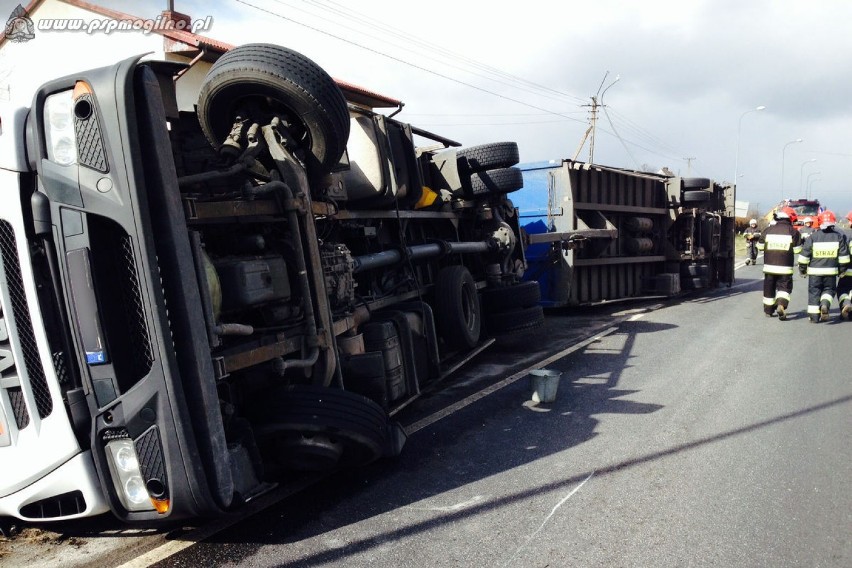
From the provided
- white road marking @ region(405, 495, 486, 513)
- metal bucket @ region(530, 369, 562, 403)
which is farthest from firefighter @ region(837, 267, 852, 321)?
white road marking @ region(405, 495, 486, 513)

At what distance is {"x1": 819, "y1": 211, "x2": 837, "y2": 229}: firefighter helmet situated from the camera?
30.7 feet

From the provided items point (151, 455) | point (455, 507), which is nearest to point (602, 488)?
point (455, 507)

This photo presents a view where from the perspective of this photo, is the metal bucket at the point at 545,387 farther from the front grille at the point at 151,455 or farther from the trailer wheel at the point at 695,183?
the trailer wheel at the point at 695,183

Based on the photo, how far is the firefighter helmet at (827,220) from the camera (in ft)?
30.7

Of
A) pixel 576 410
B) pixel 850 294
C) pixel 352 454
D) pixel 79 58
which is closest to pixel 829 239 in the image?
pixel 850 294

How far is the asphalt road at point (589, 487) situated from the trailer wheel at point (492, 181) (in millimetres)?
2028

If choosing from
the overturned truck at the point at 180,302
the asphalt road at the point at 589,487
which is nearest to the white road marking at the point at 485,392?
the asphalt road at the point at 589,487

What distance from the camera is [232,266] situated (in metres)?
3.06

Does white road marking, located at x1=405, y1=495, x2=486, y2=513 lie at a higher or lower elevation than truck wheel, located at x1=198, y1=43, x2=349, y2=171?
lower

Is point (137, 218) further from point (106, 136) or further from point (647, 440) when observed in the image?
point (647, 440)

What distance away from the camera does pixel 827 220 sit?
9.45 m

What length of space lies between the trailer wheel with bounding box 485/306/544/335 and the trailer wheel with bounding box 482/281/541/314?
0.06 metres

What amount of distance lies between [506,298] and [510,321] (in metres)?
0.26

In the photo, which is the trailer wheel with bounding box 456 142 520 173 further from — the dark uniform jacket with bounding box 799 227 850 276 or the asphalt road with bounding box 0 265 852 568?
the dark uniform jacket with bounding box 799 227 850 276
